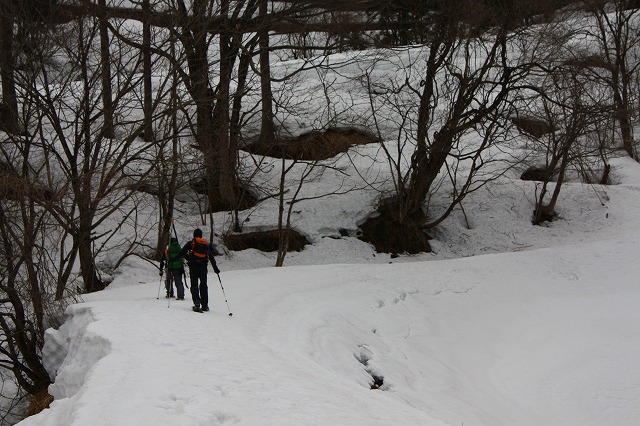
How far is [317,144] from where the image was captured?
28594 millimetres

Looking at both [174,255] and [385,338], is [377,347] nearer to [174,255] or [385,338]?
[385,338]

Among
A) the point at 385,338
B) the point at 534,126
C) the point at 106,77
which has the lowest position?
the point at 385,338

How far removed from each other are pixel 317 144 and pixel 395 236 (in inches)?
192

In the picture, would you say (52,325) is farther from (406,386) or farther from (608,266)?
(608,266)

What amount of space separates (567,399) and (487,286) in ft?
→ 26.8

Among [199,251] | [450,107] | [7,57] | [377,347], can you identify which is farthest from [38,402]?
[450,107]

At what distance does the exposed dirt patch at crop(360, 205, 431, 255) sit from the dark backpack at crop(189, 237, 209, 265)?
51.2 ft

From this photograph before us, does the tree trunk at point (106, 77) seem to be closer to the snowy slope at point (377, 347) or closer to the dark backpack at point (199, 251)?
the snowy slope at point (377, 347)

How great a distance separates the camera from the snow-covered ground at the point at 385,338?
311 inches

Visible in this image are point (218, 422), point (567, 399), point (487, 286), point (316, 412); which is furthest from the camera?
point (487, 286)

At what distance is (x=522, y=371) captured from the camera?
1577cm

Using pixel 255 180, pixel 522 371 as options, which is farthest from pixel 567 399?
pixel 255 180

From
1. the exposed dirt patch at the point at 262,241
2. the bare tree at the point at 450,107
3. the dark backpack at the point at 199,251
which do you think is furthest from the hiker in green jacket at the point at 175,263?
the bare tree at the point at 450,107

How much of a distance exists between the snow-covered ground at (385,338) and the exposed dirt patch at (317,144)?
97.4 inches
